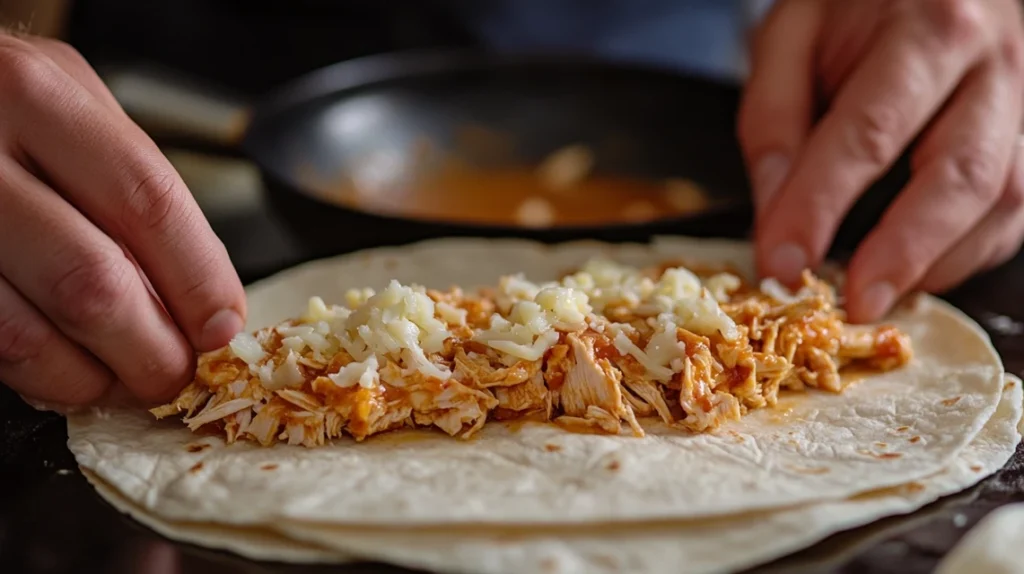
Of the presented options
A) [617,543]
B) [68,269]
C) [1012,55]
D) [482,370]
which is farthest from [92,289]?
[1012,55]

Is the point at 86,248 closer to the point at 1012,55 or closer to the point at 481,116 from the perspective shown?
the point at 481,116

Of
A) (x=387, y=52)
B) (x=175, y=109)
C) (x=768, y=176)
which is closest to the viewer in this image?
(x=768, y=176)

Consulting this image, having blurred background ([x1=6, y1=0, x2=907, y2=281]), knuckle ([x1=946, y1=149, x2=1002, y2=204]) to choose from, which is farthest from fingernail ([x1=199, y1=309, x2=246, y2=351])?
knuckle ([x1=946, y1=149, x2=1002, y2=204])

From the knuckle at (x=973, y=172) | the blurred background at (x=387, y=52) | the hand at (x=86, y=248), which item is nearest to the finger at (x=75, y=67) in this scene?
the hand at (x=86, y=248)

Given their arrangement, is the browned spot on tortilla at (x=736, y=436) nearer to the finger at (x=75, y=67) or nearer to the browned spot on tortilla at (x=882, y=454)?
the browned spot on tortilla at (x=882, y=454)

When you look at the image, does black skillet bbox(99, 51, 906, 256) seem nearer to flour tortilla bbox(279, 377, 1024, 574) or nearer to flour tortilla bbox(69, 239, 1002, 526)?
flour tortilla bbox(69, 239, 1002, 526)

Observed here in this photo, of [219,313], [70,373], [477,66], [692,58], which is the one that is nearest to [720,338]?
[219,313]

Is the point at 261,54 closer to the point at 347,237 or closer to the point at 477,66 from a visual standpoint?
the point at 477,66
